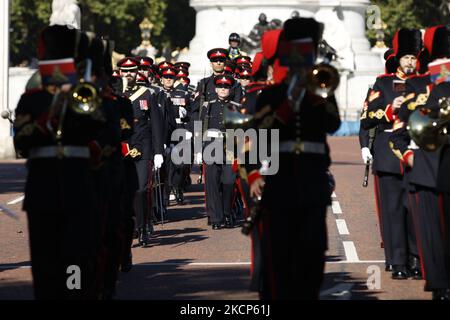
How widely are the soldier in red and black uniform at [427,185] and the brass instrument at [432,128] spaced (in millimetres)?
220

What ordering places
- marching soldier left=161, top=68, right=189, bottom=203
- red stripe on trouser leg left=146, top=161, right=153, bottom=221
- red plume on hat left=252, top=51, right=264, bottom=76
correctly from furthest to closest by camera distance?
marching soldier left=161, top=68, right=189, bottom=203 < red stripe on trouser leg left=146, top=161, right=153, bottom=221 < red plume on hat left=252, top=51, right=264, bottom=76

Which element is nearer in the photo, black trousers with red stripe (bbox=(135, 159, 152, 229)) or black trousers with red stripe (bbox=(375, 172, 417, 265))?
black trousers with red stripe (bbox=(375, 172, 417, 265))

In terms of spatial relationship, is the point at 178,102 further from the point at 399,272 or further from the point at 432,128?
the point at 432,128

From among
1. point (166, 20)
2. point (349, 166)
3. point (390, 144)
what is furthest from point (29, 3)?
point (390, 144)

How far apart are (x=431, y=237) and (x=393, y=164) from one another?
2087 millimetres

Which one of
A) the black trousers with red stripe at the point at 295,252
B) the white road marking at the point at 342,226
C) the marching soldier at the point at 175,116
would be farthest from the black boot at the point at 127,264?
the marching soldier at the point at 175,116

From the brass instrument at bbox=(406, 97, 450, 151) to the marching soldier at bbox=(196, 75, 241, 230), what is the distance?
808 centimetres

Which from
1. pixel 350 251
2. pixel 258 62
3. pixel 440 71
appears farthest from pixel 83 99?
pixel 350 251

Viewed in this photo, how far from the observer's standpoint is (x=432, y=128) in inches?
518

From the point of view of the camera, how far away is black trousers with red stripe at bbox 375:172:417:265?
51.6 feet

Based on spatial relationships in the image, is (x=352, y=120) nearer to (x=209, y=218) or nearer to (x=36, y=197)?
(x=209, y=218)

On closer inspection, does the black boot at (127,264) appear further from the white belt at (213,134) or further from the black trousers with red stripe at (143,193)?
the white belt at (213,134)

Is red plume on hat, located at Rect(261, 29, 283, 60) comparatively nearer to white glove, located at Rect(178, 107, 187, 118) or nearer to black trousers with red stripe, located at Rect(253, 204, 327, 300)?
black trousers with red stripe, located at Rect(253, 204, 327, 300)

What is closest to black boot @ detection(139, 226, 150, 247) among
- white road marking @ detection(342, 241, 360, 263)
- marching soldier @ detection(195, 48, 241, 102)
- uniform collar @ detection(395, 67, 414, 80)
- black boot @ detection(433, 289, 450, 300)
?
white road marking @ detection(342, 241, 360, 263)
